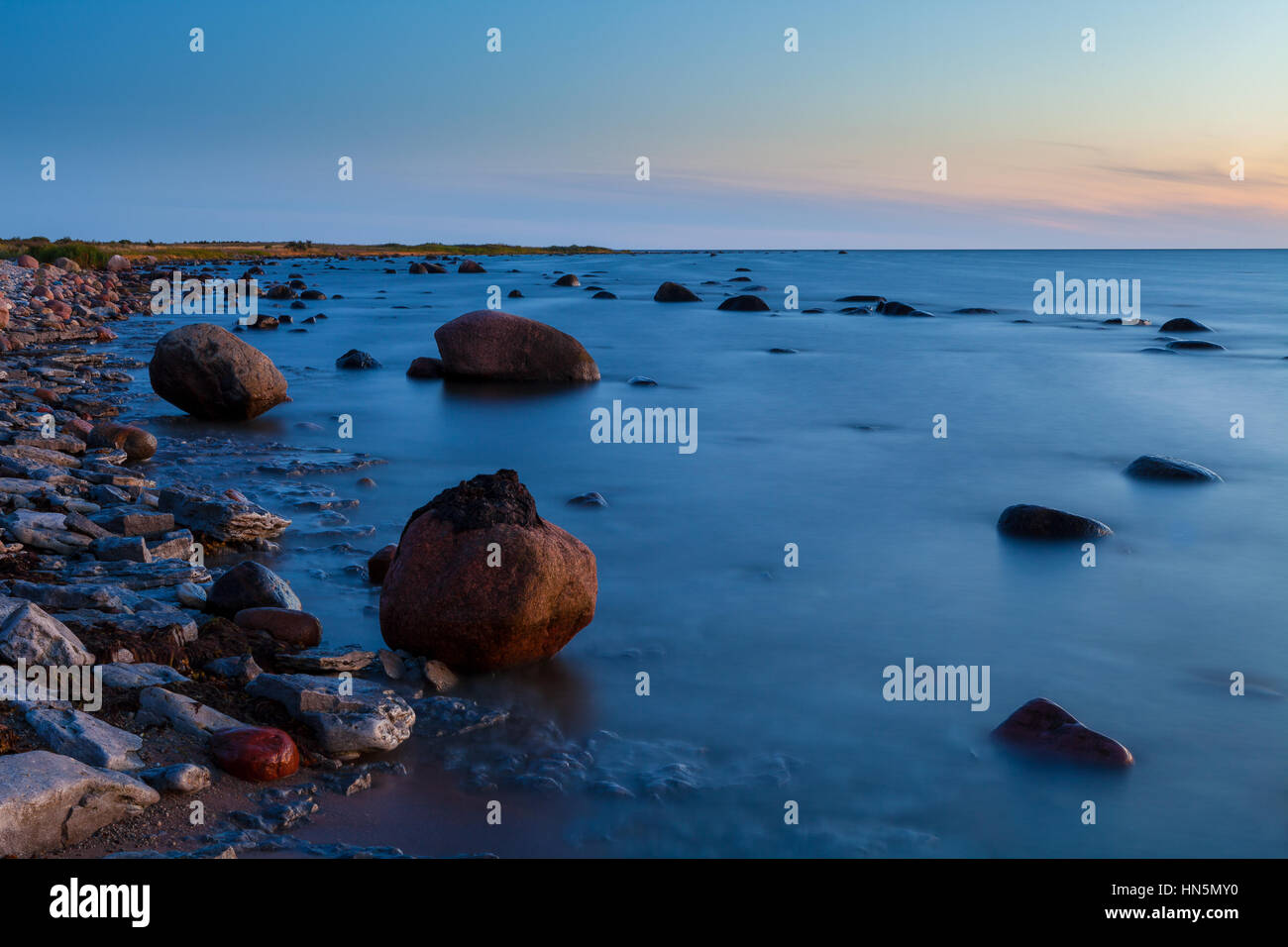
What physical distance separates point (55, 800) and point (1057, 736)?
16.6ft


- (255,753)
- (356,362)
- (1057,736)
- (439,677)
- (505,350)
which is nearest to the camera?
(255,753)

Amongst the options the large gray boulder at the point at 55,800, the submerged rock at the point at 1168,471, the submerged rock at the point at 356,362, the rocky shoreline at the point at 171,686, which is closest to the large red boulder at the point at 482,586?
the rocky shoreline at the point at 171,686

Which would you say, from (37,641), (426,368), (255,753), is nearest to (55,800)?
(255,753)

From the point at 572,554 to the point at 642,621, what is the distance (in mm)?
1192

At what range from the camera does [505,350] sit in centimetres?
2081

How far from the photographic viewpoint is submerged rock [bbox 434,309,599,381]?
68.4ft

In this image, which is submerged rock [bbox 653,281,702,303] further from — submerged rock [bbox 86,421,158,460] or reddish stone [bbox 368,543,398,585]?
reddish stone [bbox 368,543,398,585]

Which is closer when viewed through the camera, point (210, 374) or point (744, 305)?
point (210, 374)

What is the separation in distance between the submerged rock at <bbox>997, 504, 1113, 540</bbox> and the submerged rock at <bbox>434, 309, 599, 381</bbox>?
12034mm

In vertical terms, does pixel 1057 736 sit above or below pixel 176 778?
below

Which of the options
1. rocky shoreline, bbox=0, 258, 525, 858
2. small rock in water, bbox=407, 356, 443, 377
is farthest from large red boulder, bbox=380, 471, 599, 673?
small rock in water, bbox=407, 356, 443, 377

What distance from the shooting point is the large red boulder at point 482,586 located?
653 cm

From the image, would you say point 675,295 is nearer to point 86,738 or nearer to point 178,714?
point 178,714
